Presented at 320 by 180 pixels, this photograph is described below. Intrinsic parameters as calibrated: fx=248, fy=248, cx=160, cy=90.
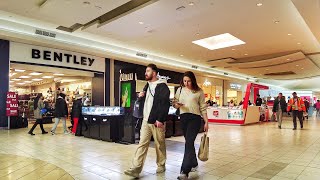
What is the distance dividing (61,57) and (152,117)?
29.5ft

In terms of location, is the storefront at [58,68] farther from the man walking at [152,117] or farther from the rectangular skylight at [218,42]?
the man walking at [152,117]

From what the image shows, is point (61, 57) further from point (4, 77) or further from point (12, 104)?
point (12, 104)

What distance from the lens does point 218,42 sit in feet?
36.9

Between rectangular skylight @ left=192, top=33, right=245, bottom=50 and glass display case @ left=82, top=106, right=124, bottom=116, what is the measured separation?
5382 mm

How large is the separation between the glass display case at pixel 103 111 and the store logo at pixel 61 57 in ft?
13.7

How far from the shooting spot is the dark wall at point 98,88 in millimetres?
12969

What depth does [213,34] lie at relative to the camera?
30.2 ft

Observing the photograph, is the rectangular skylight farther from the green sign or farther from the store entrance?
the store entrance

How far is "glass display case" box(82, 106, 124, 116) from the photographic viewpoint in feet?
21.4

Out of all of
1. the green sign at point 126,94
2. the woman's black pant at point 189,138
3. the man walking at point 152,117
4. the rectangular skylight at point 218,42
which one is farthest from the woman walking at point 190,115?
the rectangular skylight at point 218,42

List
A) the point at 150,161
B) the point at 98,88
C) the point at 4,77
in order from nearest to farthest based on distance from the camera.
A: the point at 150,161
the point at 4,77
the point at 98,88

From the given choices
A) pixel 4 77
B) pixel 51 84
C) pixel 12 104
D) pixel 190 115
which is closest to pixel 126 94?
pixel 190 115

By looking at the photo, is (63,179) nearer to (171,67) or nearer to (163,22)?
(163,22)

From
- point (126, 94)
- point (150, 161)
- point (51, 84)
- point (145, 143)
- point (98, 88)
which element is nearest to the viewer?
point (145, 143)
